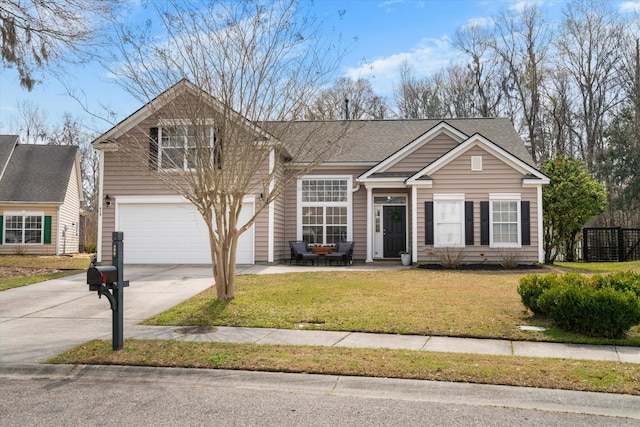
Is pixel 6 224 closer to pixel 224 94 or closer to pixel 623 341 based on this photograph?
pixel 224 94

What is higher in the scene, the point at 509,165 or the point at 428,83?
the point at 428,83

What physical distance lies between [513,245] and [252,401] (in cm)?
1413

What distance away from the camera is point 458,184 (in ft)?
58.1

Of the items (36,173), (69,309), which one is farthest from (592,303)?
(36,173)

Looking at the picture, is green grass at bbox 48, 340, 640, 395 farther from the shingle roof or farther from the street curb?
the shingle roof

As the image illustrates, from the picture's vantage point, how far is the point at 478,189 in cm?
1766

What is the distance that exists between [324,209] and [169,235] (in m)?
5.58

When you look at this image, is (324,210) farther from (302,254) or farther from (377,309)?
(377,309)

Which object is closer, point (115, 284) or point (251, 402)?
point (251, 402)

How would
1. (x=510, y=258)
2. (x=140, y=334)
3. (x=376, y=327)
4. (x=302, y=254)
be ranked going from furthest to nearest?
(x=302, y=254) → (x=510, y=258) → (x=376, y=327) → (x=140, y=334)

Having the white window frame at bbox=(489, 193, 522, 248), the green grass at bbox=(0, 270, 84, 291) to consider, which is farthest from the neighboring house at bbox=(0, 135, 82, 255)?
the white window frame at bbox=(489, 193, 522, 248)

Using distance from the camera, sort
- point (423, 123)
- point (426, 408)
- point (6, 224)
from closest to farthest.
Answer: point (426, 408) < point (423, 123) < point (6, 224)

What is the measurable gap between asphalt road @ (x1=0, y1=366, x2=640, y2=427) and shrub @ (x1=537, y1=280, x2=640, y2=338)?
111 inches

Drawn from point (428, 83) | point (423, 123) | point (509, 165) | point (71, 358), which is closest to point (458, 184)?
point (509, 165)
